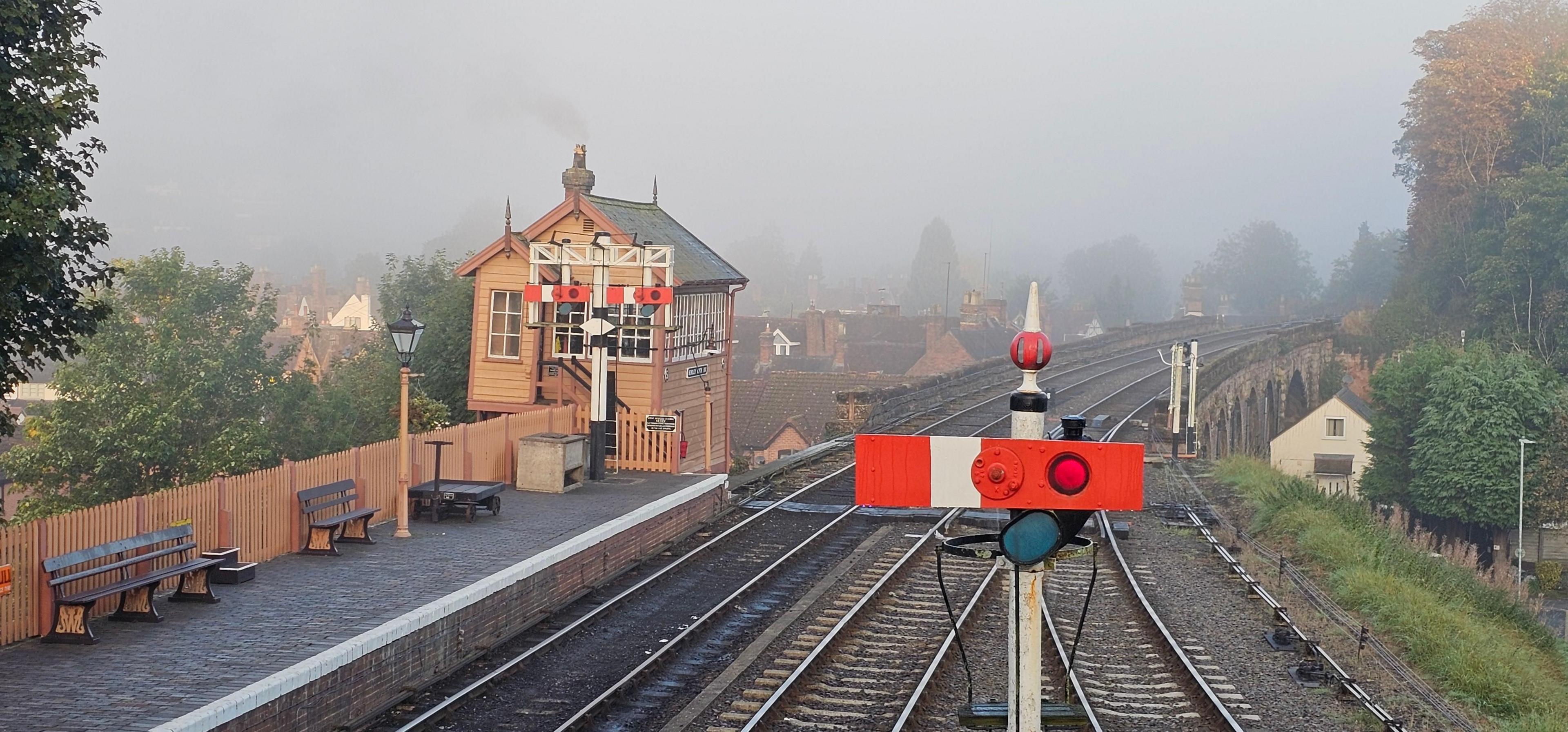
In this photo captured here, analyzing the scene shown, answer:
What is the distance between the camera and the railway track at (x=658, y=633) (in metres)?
10.2

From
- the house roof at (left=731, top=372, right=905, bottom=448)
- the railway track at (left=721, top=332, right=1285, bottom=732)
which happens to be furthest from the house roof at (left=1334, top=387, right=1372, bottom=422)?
the railway track at (left=721, top=332, right=1285, bottom=732)

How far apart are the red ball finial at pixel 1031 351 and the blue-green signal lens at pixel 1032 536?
559 millimetres

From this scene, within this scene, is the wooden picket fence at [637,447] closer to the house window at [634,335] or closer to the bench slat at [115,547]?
the house window at [634,335]

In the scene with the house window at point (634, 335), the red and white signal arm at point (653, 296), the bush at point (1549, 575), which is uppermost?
the red and white signal arm at point (653, 296)

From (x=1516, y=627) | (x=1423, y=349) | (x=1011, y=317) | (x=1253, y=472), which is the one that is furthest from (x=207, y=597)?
(x=1011, y=317)

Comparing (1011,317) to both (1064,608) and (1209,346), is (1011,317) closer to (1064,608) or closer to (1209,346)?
(1209,346)

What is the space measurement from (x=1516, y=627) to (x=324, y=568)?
16.9 meters

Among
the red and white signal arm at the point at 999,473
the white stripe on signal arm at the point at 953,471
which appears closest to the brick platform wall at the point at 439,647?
the red and white signal arm at the point at 999,473

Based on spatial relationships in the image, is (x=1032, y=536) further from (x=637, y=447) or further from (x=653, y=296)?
(x=637, y=447)

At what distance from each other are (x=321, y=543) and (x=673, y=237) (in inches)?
476

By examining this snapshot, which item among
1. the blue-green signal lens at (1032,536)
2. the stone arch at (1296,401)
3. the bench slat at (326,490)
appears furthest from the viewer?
the stone arch at (1296,401)

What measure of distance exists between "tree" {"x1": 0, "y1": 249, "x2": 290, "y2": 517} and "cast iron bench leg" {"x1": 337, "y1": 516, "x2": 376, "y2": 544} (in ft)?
52.0

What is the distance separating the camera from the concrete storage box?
60.0 feet

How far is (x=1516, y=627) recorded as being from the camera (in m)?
19.6
